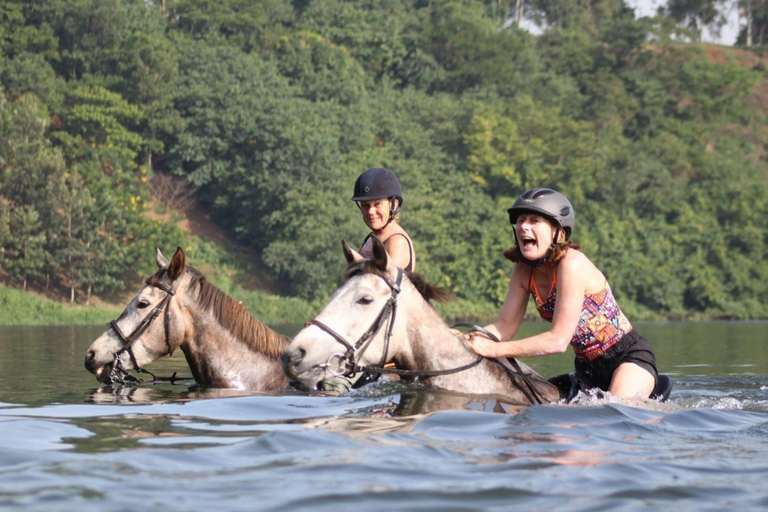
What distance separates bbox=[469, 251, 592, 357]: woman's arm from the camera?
7.29m

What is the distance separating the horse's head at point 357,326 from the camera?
6.71 meters

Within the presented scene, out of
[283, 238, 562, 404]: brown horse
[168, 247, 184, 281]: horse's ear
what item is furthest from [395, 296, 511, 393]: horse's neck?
[168, 247, 184, 281]: horse's ear

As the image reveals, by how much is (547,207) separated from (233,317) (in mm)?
3531

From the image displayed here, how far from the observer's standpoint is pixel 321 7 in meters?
74.4

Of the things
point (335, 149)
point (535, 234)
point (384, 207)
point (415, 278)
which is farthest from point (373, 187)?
point (335, 149)

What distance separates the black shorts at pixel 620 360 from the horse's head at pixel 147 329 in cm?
370

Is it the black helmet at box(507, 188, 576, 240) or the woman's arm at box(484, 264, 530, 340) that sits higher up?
the black helmet at box(507, 188, 576, 240)

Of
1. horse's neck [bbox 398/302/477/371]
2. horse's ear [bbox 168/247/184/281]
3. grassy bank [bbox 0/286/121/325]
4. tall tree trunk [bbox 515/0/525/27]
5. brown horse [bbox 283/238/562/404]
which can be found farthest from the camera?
tall tree trunk [bbox 515/0/525/27]

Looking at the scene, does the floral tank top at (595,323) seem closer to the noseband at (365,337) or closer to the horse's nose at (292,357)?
the noseband at (365,337)

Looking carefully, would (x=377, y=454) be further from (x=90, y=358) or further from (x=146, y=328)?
(x=90, y=358)

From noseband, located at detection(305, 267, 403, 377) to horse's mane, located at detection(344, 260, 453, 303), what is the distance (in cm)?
9

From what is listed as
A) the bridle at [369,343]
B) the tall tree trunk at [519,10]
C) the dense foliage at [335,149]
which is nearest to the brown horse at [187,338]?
the bridle at [369,343]

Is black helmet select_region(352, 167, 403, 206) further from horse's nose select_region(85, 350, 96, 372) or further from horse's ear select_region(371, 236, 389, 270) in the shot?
horse's nose select_region(85, 350, 96, 372)

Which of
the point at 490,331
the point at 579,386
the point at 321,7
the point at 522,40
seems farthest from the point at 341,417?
the point at 522,40
